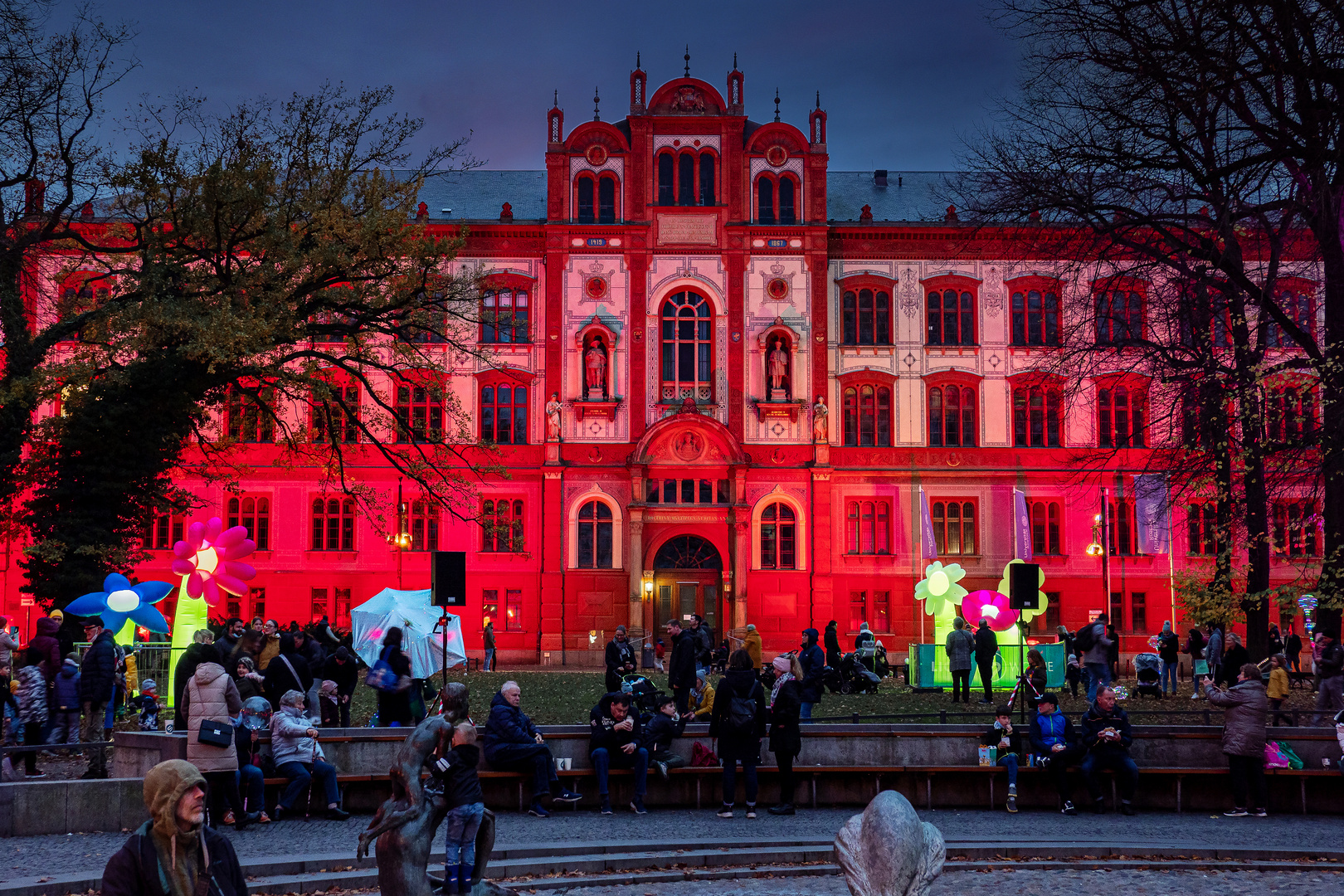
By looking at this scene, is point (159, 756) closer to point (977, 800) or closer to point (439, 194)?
point (977, 800)

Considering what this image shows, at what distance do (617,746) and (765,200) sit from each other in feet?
104

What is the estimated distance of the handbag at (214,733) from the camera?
488 inches

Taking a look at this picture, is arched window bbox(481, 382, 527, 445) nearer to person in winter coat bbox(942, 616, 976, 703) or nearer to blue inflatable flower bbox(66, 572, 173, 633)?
person in winter coat bbox(942, 616, 976, 703)

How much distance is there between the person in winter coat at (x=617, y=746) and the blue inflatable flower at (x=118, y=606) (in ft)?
29.6

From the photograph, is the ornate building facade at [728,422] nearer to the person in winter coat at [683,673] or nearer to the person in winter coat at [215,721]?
the person in winter coat at [683,673]

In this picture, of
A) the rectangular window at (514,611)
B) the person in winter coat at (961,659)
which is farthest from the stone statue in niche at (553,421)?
the person in winter coat at (961,659)

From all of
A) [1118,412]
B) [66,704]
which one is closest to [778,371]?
[1118,412]

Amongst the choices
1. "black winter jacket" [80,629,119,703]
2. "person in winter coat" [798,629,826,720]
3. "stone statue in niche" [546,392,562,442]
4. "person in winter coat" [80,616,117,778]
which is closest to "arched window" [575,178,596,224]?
"stone statue in niche" [546,392,562,442]

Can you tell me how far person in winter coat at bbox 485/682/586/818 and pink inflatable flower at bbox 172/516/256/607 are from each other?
9435mm

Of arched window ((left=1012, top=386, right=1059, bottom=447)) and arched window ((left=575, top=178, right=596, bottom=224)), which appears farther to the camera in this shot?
arched window ((left=1012, top=386, right=1059, bottom=447))

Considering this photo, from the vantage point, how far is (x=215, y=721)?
12.5m

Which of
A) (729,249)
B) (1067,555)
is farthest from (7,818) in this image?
(1067,555)

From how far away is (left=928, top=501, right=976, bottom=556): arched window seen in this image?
43469 mm

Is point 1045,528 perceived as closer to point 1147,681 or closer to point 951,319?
point 951,319
